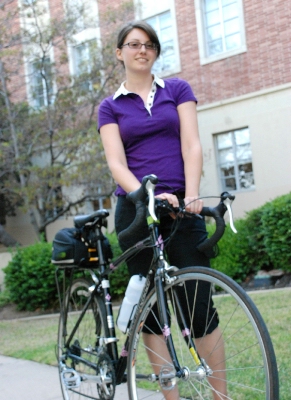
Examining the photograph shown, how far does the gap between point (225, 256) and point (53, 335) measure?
3959 millimetres

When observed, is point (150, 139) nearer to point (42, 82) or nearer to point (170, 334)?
point (170, 334)

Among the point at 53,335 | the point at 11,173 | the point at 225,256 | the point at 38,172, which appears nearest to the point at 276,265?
the point at 225,256

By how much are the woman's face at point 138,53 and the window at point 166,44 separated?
39.6 feet

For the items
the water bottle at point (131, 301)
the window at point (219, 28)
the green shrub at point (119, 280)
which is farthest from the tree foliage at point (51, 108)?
the water bottle at point (131, 301)

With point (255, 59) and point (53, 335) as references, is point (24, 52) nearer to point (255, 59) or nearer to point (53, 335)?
point (255, 59)

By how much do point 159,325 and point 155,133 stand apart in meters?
1.02

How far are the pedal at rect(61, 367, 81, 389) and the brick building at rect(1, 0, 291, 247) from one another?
398 inches

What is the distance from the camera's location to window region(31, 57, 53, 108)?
13852 mm

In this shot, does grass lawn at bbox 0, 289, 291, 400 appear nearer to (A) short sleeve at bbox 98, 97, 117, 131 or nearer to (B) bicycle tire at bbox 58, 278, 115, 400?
(B) bicycle tire at bbox 58, 278, 115, 400

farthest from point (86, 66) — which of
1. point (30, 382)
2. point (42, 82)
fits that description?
point (30, 382)

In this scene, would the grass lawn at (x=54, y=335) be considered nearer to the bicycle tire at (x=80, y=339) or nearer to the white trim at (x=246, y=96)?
the bicycle tire at (x=80, y=339)

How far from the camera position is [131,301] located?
11.0 feet

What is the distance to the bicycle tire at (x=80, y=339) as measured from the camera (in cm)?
377

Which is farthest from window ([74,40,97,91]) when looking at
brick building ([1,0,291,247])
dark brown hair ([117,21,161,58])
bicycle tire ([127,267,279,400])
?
bicycle tire ([127,267,279,400])
